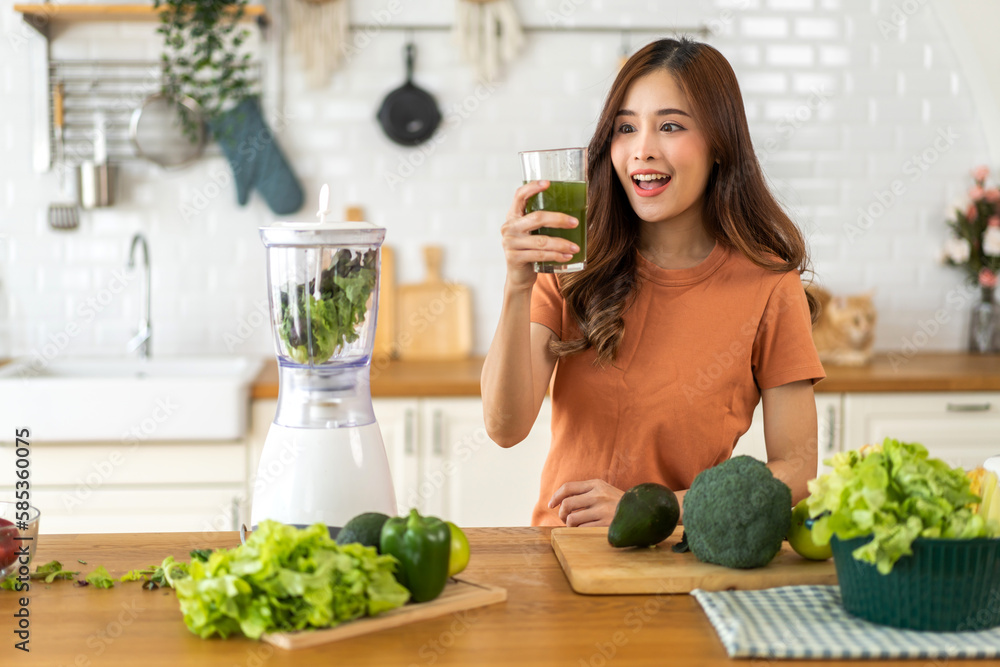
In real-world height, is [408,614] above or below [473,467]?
above

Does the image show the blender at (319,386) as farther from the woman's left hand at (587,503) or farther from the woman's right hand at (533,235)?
the woman's left hand at (587,503)

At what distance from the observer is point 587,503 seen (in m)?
1.47

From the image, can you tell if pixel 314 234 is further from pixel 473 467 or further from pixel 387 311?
pixel 387 311

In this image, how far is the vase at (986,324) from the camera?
3.29 m

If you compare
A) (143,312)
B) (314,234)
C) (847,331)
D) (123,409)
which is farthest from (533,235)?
(143,312)

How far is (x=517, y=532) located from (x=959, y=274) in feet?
8.54

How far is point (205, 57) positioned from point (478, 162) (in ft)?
3.00

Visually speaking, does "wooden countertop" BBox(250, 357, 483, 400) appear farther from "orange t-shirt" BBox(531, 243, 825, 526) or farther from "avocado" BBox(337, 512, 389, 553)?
"avocado" BBox(337, 512, 389, 553)

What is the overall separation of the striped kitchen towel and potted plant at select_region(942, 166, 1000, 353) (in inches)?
99.9

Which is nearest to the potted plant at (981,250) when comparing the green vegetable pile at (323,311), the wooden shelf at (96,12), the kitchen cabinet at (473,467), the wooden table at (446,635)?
the kitchen cabinet at (473,467)

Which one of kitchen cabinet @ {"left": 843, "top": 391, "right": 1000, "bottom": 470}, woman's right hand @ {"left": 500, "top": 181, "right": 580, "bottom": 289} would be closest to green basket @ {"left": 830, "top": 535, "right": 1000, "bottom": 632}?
woman's right hand @ {"left": 500, "top": 181, "right": 580, "bottom": 289}

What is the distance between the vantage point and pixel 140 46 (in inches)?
121

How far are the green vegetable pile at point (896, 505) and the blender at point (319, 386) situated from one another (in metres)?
0.53

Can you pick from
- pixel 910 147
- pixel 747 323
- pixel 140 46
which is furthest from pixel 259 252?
pixel 910 147
